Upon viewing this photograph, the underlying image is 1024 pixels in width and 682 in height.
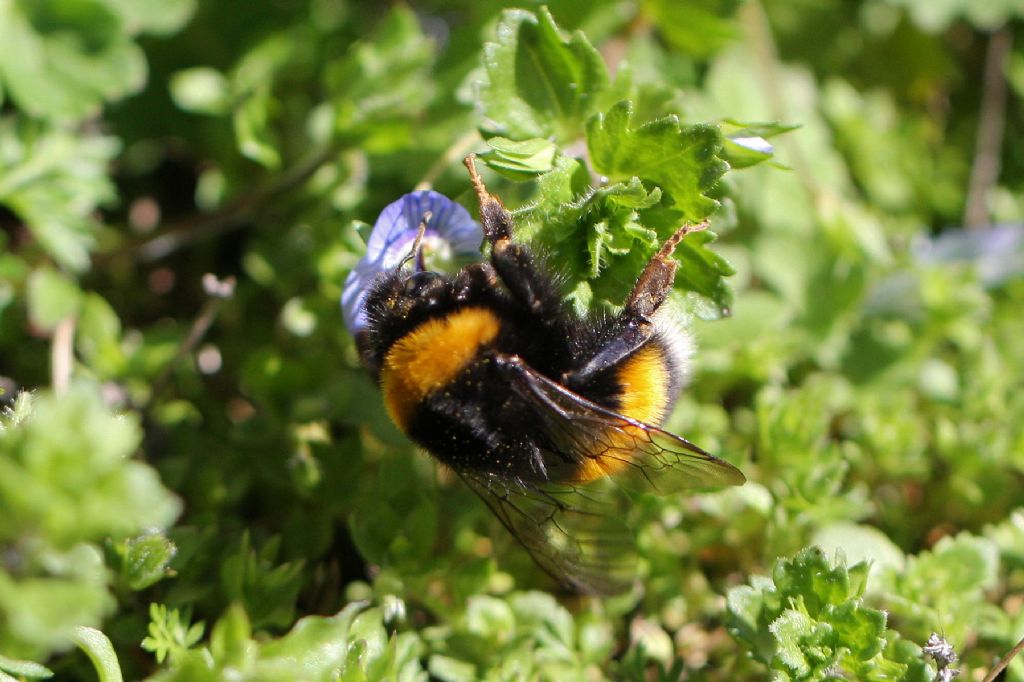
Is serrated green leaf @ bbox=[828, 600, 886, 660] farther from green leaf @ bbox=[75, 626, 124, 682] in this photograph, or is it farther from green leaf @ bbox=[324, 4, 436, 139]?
green leaf @ bbox=[324, 4, 436, 139]

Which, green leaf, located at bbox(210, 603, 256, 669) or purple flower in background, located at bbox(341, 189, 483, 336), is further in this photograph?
purple flower in background, located at bbox(341, 189, 483, 336)

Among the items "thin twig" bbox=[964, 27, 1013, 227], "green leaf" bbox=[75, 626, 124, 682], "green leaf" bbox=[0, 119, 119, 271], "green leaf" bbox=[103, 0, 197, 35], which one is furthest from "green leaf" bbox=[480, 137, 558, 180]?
"thin twig" bbox=[964, 27, 1013, 227]

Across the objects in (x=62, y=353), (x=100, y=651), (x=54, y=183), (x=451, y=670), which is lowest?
(x=451, y=670)

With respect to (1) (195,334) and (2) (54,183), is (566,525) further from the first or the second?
(2) (54,183)

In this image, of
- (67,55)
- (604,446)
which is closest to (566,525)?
(604,446)

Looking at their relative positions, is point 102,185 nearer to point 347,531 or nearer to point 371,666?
point 347,531

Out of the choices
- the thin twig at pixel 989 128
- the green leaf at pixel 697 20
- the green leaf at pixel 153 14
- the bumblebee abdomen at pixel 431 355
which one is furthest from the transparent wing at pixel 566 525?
the thin twig at pixel 989 128
